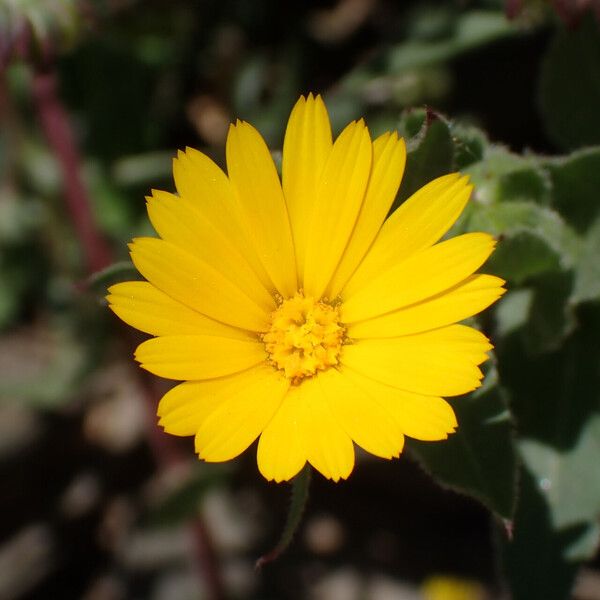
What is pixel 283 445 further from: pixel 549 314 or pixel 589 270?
pixel 589 270

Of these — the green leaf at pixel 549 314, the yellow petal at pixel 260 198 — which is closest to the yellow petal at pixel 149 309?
the yellow petal at pixel 260 198

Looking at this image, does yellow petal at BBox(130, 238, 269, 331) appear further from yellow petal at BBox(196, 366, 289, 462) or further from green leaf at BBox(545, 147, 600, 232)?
green leaf at BBox(545, 147, 600, 232)

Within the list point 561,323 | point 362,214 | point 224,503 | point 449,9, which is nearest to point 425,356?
point 362,214

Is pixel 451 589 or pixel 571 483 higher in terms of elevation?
pixel 571 483

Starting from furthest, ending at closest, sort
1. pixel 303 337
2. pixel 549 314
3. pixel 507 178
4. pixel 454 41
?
1. pixel 454 41
2. pixel 549 314
3. pixel 507 178
4. pixel 303 337

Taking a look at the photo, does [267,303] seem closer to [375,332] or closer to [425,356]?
[375,332]

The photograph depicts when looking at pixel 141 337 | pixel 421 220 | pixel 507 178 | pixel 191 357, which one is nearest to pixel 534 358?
pixel 507 178
